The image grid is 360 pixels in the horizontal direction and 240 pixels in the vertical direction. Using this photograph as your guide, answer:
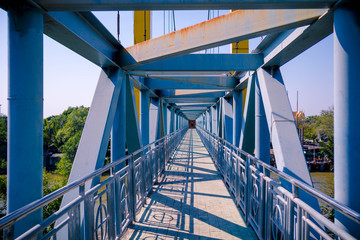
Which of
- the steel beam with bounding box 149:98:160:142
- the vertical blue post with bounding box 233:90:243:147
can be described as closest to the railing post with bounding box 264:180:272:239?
the vertical blue post with bounding box 233:90:243:147

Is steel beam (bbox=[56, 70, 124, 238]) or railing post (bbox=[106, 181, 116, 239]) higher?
steel beam (bbox=[56, 70, 124, 238])

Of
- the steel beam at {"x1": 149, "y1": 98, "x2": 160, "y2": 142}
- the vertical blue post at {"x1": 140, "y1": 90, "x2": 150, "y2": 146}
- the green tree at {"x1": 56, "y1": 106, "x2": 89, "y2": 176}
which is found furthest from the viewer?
the green tree at {"x1": 56, "y1": 106, "x2": 89, "y2": 176}

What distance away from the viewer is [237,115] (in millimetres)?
8023

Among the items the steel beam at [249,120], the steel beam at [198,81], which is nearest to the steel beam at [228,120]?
the steel beam at [198,81]

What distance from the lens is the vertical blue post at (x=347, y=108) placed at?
2055 millimetres

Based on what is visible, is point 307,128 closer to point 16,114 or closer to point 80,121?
point 80,121

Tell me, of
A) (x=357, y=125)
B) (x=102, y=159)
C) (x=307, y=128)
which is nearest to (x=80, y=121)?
(x=102, y=159)

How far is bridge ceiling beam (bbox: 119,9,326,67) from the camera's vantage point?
2661 mm

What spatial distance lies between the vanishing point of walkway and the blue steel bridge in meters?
0.03

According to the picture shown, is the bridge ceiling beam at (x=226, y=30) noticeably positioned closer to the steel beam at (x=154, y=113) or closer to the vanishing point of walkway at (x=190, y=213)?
the vanishing point of walkway at (x=190, y=213)

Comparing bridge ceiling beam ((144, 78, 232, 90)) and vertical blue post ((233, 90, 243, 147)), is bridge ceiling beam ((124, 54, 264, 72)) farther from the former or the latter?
vertical blue post ((233, 90, 243, 147))

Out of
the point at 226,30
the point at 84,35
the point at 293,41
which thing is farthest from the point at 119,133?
the point at 293,41

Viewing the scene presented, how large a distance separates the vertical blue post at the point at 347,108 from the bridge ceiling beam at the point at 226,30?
413mm

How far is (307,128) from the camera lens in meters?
52.0
